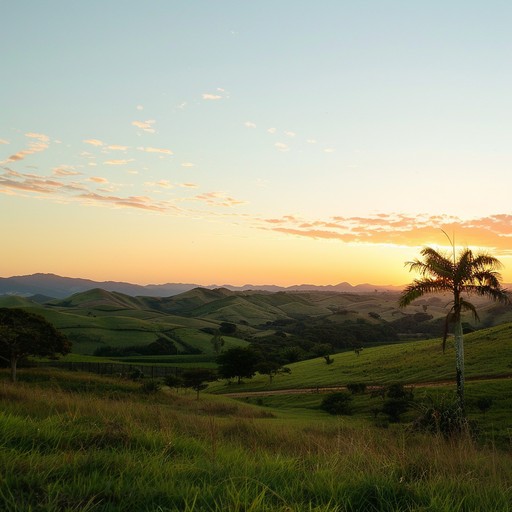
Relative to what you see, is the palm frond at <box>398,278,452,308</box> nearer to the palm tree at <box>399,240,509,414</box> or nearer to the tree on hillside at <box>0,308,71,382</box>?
the palm tree at <box>399,240,509,414</box>

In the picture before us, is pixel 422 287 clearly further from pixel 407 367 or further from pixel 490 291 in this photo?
pixel 407 367

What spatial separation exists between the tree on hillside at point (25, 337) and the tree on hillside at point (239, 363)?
37.5 metres

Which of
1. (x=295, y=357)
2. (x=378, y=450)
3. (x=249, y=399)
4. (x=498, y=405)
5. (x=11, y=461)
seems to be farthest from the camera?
(x=295, y=357)

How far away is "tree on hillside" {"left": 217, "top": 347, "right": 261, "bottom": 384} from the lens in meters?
85.4

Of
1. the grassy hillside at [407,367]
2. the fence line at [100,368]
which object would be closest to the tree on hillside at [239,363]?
the grassy hillside at [407,367]

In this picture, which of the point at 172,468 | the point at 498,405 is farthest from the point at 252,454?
the point at 498,405

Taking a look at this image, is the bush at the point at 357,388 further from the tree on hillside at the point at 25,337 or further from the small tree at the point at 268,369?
the tree on hillside at the point at 25,337

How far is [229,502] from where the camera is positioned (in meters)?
4.45

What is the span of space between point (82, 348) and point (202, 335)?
43.6 m

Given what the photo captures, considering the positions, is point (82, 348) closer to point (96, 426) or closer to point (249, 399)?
point (249, 399)

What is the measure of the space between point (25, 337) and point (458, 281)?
41.1 meters

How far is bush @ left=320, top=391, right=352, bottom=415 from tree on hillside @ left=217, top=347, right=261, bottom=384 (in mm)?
35192

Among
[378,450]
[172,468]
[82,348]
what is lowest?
[82,348]

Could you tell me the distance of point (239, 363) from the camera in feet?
281
